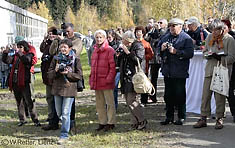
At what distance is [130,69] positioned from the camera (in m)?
7.50

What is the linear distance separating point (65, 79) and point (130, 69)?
1305 millimetres

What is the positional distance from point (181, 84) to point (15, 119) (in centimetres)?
434

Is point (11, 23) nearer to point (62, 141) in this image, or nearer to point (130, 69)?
point (130, 69)

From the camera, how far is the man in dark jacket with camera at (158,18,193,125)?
24.6ft

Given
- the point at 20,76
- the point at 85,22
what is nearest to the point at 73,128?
the point at 20,76

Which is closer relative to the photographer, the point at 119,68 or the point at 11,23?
the point at 119,68

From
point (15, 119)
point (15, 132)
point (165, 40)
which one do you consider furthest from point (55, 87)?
point (15, 119)

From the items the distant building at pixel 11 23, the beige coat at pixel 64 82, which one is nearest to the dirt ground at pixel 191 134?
the beige coat at pixel 64 82

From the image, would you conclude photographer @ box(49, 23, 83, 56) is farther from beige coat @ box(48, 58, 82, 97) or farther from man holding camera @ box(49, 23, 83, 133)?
beige coat @ box(48, 58, 82, 97)

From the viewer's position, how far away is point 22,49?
832 cm

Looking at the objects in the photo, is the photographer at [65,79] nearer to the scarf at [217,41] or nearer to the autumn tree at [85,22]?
the scarf at [217,41]

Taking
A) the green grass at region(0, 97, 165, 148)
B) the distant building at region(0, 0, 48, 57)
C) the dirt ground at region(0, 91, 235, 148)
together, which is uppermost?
the distant building at region(0, 0, 48, 57)

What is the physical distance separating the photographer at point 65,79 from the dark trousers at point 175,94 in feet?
6.34

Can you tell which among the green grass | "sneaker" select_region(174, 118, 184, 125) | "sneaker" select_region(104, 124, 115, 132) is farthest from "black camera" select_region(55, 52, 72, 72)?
"sneaker" select_region(174, 118, 184, 125)
